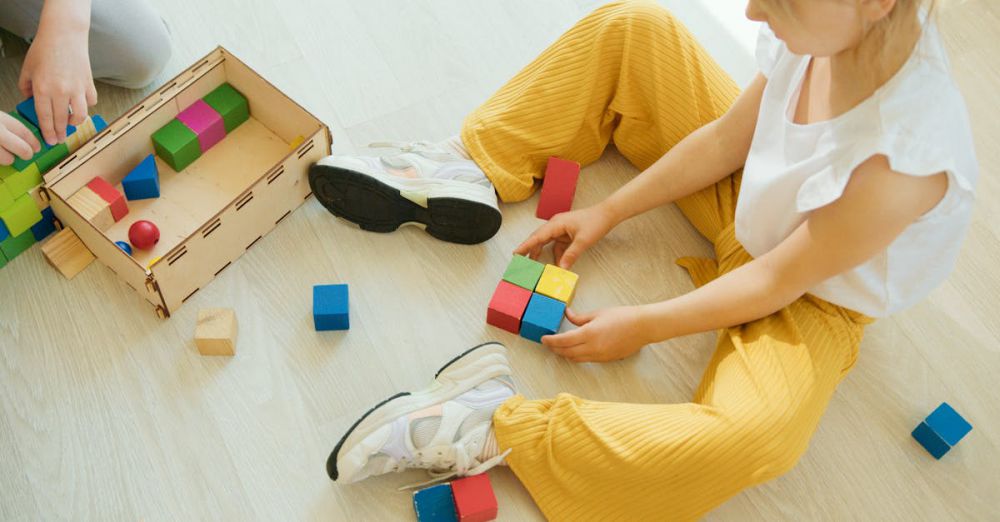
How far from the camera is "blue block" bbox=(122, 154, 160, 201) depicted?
52.2 inches

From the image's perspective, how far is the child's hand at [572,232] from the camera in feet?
4.41

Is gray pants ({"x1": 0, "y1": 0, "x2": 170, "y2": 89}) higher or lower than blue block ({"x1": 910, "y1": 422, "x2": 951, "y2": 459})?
higher

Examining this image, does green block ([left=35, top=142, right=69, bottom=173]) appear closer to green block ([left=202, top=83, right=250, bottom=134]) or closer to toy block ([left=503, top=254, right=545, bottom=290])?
green block ([left=202, top=83, right=250, bottom=134])

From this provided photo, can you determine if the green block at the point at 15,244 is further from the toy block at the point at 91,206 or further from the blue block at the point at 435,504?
the blue block at the point at 435,504

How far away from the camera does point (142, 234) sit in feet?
4.22

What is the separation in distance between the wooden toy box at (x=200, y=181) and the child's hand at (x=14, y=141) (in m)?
0.05

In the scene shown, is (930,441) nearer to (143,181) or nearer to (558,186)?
(558,186)

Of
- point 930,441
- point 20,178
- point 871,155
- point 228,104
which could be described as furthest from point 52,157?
point 930,441

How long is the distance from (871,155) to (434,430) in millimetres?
603

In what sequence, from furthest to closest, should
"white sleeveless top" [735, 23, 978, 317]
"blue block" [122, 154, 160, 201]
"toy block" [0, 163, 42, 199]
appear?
1. "blue block" [122, 154, 160, 201]
2. "toy block" [0, 163, 42, 199]
3. "white sleeveless top" [735, 23, 978, 317]

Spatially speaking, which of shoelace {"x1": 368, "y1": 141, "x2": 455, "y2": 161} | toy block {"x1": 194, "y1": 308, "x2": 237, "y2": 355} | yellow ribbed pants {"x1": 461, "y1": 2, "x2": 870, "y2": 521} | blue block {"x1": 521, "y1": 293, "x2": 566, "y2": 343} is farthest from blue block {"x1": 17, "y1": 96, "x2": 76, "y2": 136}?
blue block {"x1": 521, "y1": 293, "x2": 566, "y2": 343}

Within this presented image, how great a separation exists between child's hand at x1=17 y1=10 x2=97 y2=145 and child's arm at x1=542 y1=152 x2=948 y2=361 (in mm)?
719

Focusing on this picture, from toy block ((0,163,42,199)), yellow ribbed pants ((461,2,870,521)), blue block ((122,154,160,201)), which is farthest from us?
blue block ((122,154,160,201))

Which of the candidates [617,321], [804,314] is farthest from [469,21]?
[804,314]
